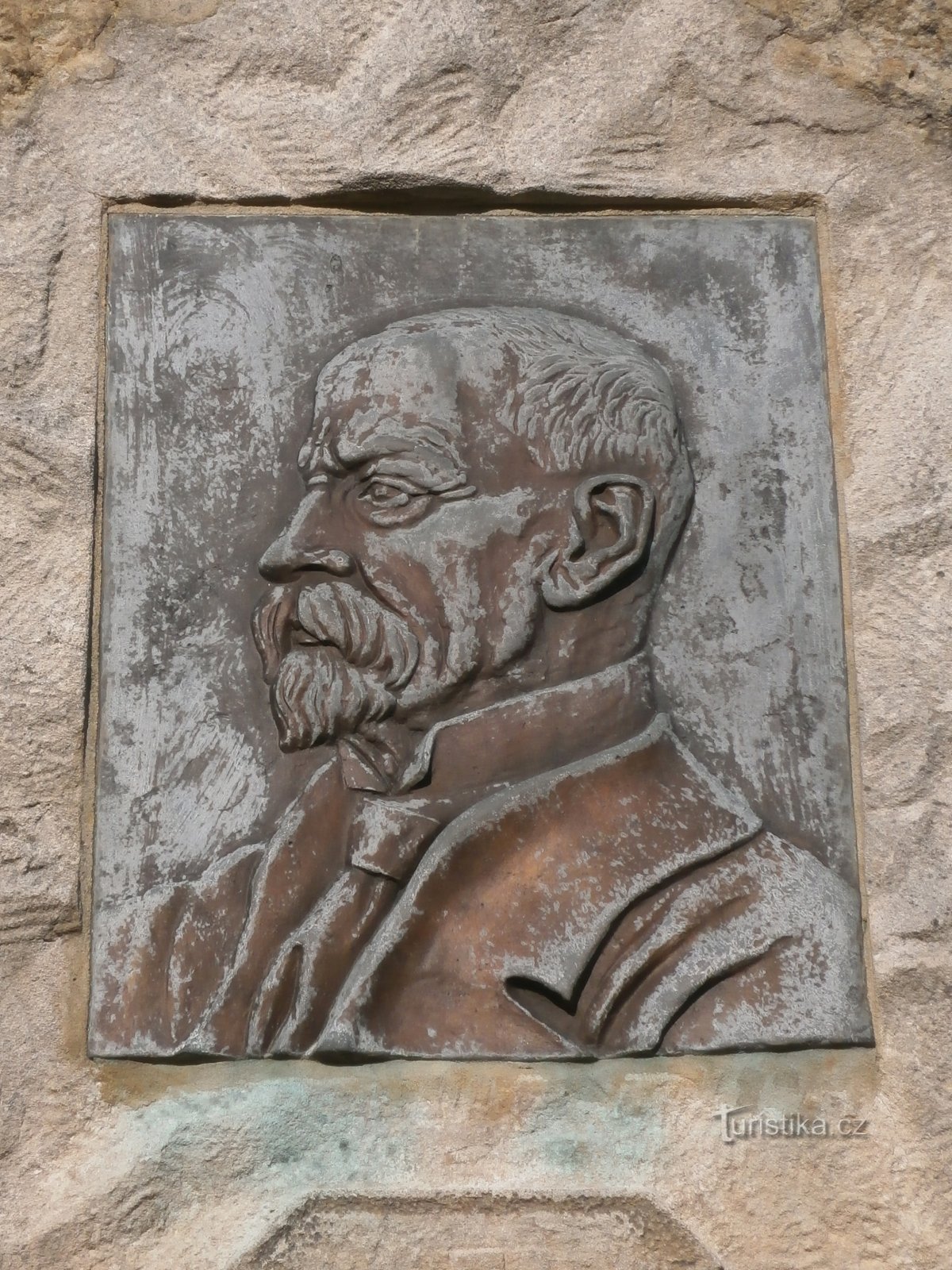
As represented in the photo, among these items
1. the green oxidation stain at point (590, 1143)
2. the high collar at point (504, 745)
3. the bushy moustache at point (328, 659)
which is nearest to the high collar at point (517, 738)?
the high collar at point (504, 745)

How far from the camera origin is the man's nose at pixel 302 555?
2.86 m

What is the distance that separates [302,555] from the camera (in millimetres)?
2861

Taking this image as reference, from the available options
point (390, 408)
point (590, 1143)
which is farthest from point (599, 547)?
point (590, 1143)

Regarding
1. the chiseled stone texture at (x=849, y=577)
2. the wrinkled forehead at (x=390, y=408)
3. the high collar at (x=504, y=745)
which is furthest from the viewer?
the wrinkled forehead at (x=390, y=408)

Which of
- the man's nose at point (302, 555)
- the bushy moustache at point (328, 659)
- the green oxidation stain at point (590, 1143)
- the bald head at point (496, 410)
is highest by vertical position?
→ the bald head at point (496, 410)

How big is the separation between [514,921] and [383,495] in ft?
2.97

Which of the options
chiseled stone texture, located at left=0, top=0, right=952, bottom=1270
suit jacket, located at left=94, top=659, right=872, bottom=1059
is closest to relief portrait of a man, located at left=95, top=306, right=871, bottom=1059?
suit jacket, located at left=94, top=659, right=872, bottom=1059

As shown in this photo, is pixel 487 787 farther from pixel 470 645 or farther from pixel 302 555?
pixel 302 555

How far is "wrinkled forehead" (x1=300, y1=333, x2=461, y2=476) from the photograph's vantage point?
2.89 m

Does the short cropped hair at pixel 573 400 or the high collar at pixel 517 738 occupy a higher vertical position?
the short cropped hair at pixel 573 400

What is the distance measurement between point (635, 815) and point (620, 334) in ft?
3.47

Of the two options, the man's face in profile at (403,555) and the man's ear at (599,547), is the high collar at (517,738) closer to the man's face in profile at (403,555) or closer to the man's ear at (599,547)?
the man's face in profile at (403,555)

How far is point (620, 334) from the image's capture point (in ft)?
10.1

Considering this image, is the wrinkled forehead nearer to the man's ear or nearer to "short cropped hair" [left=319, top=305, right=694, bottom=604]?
"short cropped hair" [left=319, top=305, right=694, bottom=604]
